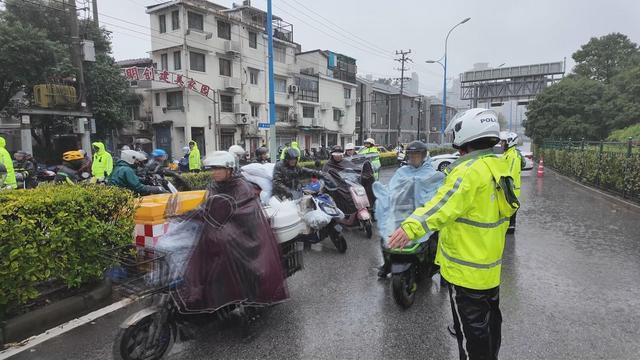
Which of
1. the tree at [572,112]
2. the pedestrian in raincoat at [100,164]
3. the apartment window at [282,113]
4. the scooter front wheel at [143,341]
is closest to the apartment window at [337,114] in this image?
the apartment window at [282,113]

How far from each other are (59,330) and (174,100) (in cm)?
2604

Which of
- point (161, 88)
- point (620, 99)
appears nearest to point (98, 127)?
point (161, 88)

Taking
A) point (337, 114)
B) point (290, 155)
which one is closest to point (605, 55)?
point (337, 114)

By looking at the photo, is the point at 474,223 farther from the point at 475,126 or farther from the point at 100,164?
the point at 100,164

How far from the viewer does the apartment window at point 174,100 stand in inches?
1070

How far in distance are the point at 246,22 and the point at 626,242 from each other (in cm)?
2918

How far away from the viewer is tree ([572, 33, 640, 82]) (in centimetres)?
3331

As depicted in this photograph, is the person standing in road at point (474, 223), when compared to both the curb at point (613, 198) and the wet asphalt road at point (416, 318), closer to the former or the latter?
the wet asphalt road at point (416, 318)

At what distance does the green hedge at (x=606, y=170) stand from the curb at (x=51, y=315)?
39.6ft

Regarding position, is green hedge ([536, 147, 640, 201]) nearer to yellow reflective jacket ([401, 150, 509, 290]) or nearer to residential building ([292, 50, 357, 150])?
yellow reflective jacket ([401, 150, 509, 290])

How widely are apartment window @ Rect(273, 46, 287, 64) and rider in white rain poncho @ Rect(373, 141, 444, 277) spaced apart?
1222 inches

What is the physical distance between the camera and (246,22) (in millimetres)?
30406

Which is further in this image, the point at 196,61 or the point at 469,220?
the point at 196,61

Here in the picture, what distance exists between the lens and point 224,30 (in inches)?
1136
